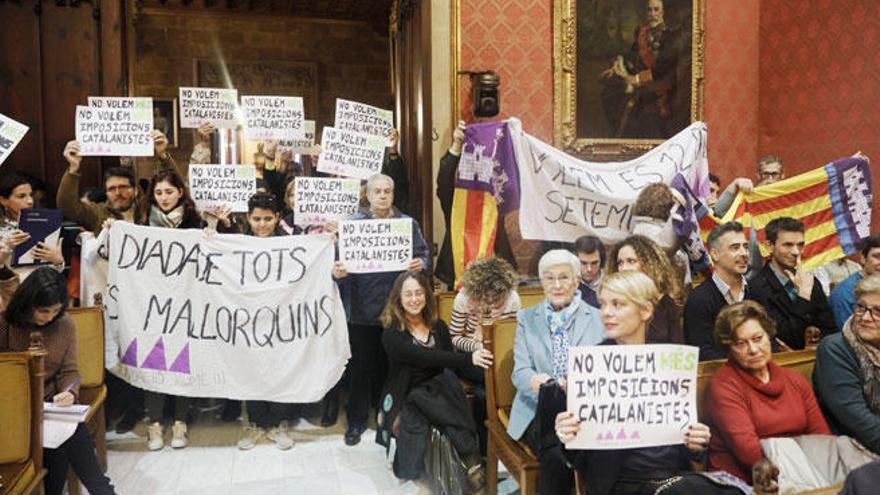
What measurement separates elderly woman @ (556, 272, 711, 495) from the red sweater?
143 mm

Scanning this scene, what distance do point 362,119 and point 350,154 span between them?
272 millimetres

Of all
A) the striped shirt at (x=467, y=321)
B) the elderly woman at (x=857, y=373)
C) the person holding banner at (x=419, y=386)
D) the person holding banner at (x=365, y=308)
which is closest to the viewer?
the elderly woman at (x=857, y=373)

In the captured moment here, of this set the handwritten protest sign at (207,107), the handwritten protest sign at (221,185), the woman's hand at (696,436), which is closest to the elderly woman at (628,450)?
the woman's hand at (696,436)

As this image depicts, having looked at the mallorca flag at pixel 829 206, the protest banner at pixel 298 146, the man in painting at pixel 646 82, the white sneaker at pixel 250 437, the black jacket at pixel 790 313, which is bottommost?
the white sneaker at pixel 250 437

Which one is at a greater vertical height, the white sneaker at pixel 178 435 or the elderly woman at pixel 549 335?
the elderly woman at pixel 549 335

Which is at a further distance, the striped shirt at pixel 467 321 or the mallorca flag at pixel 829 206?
the mallorca flag at pixel 829 206

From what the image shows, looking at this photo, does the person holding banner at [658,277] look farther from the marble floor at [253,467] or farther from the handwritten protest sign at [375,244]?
the handwritten protest sign at [375,244]

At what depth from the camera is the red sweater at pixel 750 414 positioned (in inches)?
88.7

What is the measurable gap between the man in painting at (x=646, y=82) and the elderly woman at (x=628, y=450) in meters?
3.63

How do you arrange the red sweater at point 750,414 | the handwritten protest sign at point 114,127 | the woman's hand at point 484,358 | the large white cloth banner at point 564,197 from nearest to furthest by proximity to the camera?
the red sweater at point 750,414, the woman's hand at point 484,358, the handwritten protest sign at point 114,127, the large white cloth banner at point 564,197

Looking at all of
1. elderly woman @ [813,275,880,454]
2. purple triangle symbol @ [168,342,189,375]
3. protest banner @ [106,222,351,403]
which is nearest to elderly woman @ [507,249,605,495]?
elderly woman @ [813,275,880,454]

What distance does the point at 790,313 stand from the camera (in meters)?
3.35

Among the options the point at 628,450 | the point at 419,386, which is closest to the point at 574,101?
the point at 419,386

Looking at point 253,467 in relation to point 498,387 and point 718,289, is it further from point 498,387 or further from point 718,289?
point 718,289
